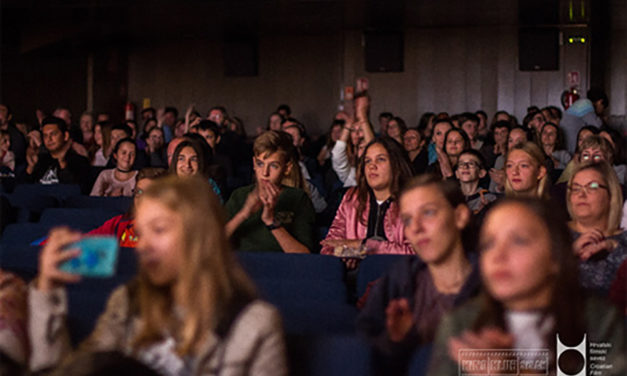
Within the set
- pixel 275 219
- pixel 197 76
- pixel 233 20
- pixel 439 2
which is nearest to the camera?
pixel 275 219

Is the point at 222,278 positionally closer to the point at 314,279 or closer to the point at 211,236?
the point at 211,236

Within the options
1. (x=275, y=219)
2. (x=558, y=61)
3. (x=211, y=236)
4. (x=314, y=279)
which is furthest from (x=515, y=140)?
(x=558, y=61)

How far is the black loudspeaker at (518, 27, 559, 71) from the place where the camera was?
462 inches

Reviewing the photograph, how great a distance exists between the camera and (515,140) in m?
6.52

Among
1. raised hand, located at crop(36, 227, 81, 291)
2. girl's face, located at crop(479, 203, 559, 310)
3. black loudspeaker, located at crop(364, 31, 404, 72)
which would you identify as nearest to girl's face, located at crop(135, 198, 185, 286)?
raised hand, located at crop(36, 227, 81, 291)

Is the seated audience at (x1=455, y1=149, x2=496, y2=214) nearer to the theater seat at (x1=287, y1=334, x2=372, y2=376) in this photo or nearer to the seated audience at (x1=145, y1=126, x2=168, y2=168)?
the theater seat at (x1=287, y1=334, x2=372, y2=376)

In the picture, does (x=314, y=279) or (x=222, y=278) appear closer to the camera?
(x=222, y=278)

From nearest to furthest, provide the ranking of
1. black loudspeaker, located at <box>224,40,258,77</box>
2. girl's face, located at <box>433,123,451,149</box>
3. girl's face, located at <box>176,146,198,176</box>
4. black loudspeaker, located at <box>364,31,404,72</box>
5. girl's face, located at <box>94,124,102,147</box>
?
girl's face, located at <box>176,146,198,176</box>, girl's face, located at <box>433,123,451,149</box>, girl's face, located at <box>94,124,102,147</box>, black loudspeaker, located at <box>364,31,404,72</box>, black loudspeaker, located at <box>224,40,258,77</box>

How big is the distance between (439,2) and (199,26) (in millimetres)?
3692

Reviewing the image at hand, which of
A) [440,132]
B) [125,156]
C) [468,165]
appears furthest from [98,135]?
[468,165]

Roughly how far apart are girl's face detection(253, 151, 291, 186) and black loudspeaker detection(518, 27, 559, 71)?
888 cm

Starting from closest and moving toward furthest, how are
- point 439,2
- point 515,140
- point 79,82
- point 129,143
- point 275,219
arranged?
point 275,219, point 129,143, point 515,140, point 439,2, point 79,82

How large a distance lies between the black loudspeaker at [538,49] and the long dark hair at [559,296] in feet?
34.9

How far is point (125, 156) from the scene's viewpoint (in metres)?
5.65
